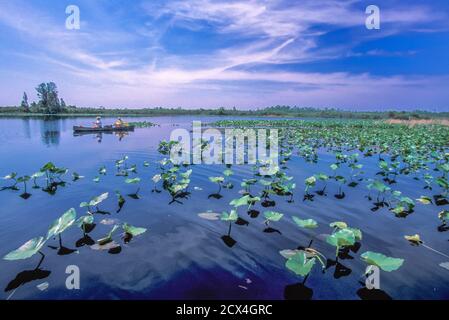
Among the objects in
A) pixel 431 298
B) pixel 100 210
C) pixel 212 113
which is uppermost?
pixel 212 113

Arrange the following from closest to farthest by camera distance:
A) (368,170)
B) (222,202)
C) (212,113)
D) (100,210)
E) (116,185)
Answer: (100,210) → (222,202) → (116,185) → (368,170) → (212,113)

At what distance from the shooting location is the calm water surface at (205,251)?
9.38ft

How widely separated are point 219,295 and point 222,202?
2873 millimetres

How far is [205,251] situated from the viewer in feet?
12.0

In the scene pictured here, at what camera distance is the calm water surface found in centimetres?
286

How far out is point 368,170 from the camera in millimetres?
8844

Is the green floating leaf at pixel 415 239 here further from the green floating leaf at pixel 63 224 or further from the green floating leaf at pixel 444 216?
the green floating leaf at pixel 63 224

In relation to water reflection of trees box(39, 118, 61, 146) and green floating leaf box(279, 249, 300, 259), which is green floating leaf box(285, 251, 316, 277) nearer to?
green floating leaf box(279, 249, 300, 259)

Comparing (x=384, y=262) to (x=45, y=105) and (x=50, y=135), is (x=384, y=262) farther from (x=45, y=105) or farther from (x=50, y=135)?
(x=45, y=105)

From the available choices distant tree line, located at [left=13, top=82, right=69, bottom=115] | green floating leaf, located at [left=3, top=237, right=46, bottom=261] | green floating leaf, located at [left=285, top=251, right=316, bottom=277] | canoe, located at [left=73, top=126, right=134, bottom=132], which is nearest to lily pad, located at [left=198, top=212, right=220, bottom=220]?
green floating leaf, located at [left=285, top=251, right=316, bottom=277]
